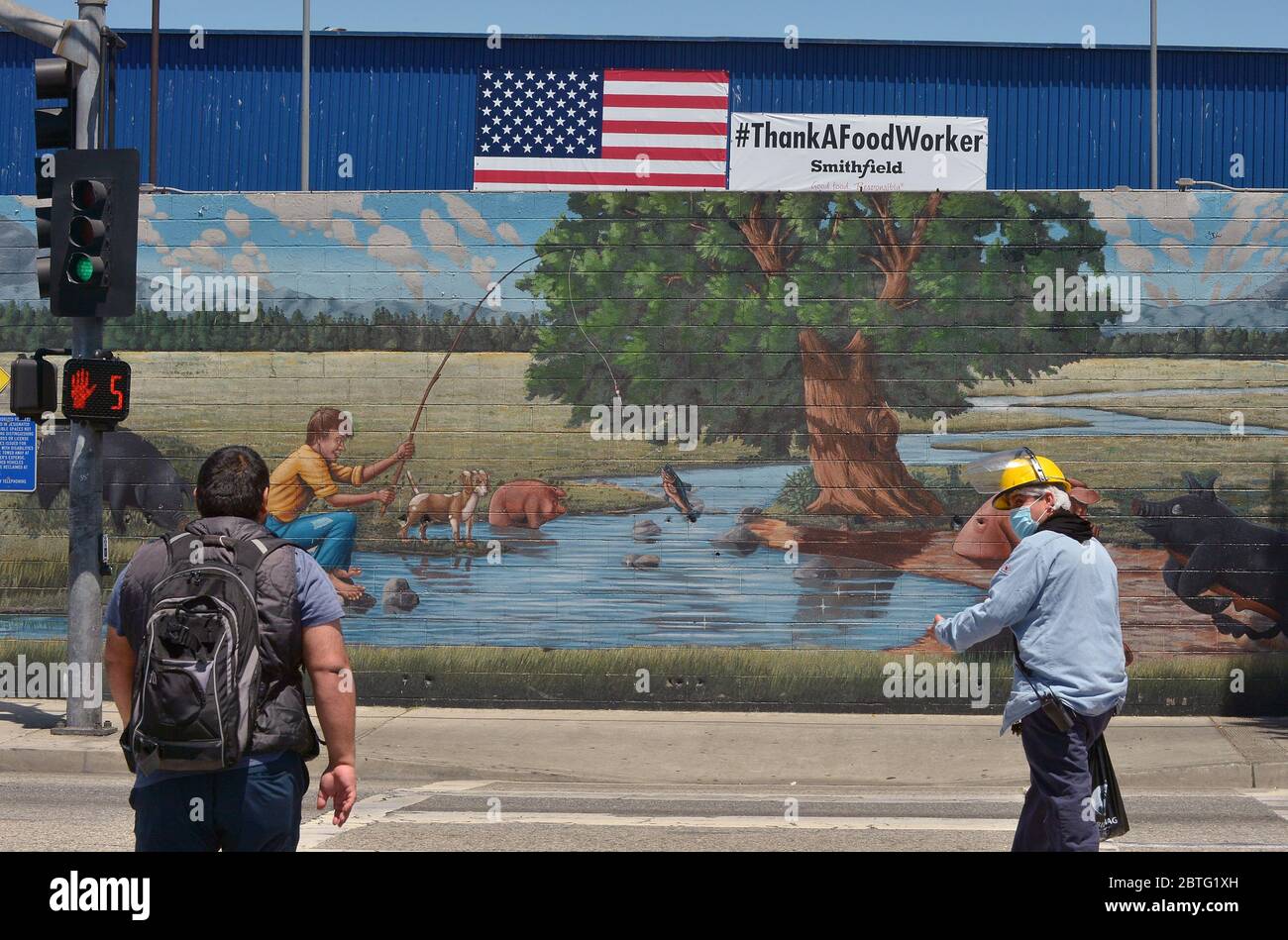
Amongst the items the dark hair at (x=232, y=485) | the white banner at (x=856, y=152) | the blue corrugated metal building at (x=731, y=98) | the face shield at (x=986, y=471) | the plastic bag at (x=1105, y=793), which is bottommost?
the plastic bag at (x=1105, y=793)

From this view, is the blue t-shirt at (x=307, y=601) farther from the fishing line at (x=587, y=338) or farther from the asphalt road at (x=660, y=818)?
the fishing line at (x=587, y=338)

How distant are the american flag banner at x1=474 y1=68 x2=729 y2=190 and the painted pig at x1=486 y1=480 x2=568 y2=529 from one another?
425cm

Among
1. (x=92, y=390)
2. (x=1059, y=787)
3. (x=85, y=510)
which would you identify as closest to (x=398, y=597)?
(x=85, y=510)

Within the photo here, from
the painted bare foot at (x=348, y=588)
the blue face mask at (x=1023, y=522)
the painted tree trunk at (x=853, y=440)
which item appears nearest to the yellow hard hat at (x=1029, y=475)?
the blue face mask at (x=1023, y=522)

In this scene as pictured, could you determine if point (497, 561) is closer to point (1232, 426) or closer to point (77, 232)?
point (77, 232)

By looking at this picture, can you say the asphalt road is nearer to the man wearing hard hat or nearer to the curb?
the curb

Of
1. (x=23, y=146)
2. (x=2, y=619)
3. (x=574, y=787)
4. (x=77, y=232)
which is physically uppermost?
(x=23, y=146)

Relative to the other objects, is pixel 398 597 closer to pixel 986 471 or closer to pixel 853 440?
pixel 853 440

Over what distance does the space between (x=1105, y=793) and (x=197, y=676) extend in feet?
11.6

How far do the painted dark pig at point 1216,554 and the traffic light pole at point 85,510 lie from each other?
31.1 ft

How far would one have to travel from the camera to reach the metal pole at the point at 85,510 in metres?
12.0

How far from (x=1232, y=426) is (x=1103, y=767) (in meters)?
8.77

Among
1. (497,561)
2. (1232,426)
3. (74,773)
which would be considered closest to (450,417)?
(497,561)

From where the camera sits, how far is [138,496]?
47.1ft
